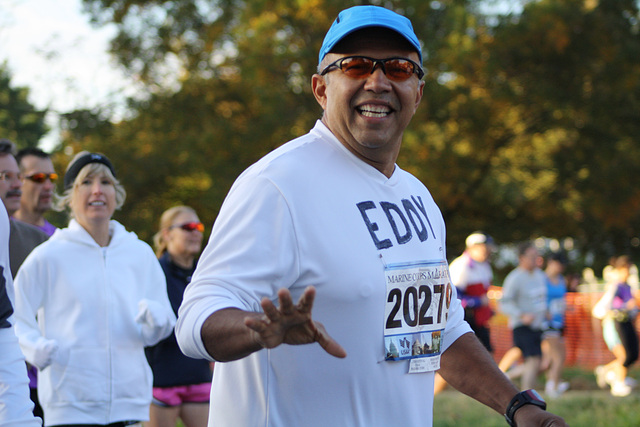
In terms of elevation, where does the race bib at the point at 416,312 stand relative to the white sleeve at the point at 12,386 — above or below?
above

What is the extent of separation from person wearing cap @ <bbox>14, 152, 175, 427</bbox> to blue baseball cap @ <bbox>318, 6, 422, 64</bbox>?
3010 mm

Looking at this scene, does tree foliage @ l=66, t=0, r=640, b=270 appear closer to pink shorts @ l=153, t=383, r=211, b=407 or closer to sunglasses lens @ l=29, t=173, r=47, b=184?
sunglasses lens @ l=29, t=173, r=47, b=184

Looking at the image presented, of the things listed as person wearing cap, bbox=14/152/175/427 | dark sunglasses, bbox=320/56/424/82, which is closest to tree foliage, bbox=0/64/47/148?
person wearing cap, bbox=14/152/175/427

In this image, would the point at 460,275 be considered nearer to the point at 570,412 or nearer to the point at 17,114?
the point at 570,412

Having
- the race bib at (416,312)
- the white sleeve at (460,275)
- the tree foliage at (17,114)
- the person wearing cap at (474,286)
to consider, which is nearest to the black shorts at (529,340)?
the person wearing cap at (474,286)

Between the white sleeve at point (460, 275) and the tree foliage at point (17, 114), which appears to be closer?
the white sleeve at point (460, 275)

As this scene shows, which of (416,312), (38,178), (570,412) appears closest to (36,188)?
(38,178)

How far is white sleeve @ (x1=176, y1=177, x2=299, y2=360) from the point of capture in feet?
7.11

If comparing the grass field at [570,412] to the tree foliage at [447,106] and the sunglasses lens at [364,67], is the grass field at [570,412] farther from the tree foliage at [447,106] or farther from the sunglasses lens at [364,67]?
the tree foliage at [447,106]

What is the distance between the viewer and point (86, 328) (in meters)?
5.24

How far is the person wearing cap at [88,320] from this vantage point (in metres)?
5.17

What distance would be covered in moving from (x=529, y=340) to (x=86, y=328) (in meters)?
8.01

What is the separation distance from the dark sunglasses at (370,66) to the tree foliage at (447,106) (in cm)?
1471

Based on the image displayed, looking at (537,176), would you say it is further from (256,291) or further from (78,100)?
(256,291)
